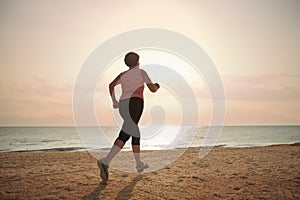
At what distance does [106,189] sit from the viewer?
4055 millimetres

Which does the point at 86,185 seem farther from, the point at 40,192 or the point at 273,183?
the point at 273,183

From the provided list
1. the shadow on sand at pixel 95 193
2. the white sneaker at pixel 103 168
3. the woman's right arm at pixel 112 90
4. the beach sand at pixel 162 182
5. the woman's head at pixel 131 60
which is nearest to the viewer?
the shadow on sand at pixel 95 193

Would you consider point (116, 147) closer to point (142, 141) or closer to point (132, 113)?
point (132, 113)

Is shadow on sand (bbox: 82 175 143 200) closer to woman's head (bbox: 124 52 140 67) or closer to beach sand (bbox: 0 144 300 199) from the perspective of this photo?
beach sand (bbox: 0 144 300 199)

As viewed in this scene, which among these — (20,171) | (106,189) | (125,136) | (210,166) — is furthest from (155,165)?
(20,171)

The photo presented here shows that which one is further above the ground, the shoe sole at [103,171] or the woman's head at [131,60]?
the woman's head at [131,60]

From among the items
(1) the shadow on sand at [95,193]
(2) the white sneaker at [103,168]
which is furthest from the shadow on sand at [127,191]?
(2) the white sneaker at [103,168]

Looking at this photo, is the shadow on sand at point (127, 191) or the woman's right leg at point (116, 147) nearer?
the shadow on sand at point (127, 191)

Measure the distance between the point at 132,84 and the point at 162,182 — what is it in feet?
5.59

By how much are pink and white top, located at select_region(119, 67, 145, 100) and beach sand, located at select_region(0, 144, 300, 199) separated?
1449 millimetres

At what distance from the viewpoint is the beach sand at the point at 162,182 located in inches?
150

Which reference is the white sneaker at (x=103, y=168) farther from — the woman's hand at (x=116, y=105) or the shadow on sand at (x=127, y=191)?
the woman's hand at (x=116, y=105)

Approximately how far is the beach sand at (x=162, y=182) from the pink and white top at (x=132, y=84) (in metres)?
1.45

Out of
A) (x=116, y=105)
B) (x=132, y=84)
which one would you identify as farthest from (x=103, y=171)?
(x=132, y=84)
